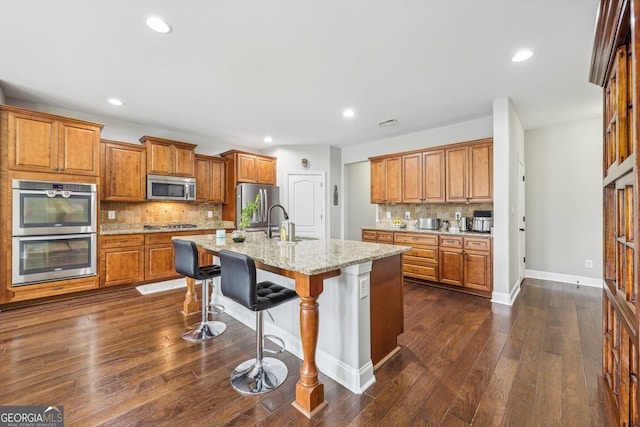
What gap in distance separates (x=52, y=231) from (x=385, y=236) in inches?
181

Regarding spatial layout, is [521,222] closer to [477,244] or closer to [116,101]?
[477,244]

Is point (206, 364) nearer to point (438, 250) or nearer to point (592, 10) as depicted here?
point (438, 250)

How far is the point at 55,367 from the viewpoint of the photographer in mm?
1994

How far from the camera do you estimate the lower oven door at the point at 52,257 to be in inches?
125

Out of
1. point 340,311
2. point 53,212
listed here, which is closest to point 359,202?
point 340,311

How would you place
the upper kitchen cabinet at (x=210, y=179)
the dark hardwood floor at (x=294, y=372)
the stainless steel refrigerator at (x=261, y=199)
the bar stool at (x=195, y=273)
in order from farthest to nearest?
the stainless steel refrigerator at (x=261, y=199) < the upper kitchen cabinet at (x=210, y=179) < the bar stool at (x=195, y=273) < the dark hardwood floor at (x=294, y=372)

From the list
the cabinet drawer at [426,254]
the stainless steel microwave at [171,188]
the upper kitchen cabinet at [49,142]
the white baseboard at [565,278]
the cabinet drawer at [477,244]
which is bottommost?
the white baseboard at [565,278]

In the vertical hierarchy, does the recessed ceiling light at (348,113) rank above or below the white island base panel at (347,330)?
above

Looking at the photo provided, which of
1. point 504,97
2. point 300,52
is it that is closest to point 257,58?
point 300,52

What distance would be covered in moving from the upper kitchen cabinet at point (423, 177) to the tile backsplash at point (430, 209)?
16.7 inches

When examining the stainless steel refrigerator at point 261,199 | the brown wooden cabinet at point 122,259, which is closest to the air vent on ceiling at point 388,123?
the stainless steel refrigerator at point 261,199

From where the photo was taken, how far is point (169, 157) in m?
4.51

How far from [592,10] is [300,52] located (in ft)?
7.07

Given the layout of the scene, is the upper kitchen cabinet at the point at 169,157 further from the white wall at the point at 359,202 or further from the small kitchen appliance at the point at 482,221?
the small kitchen appliance at the point at 482,221
